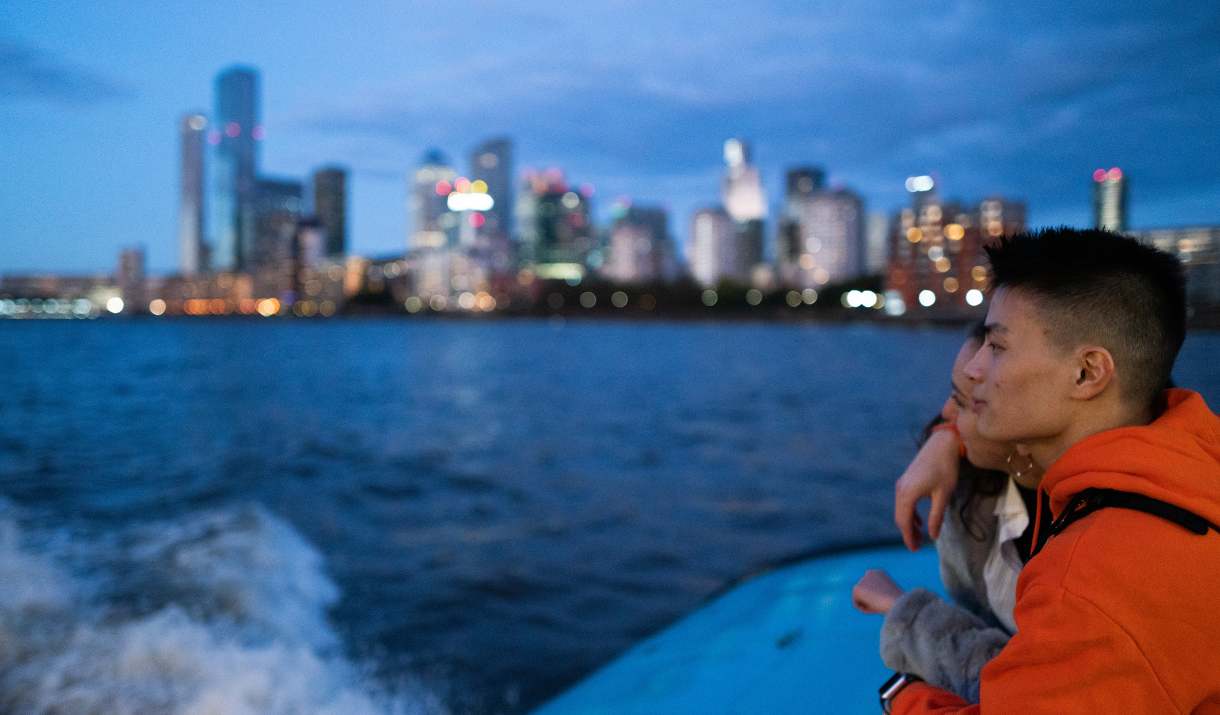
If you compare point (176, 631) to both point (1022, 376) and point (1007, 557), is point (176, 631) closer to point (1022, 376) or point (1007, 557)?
point (1007, 557)

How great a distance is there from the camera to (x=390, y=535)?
25.3ft

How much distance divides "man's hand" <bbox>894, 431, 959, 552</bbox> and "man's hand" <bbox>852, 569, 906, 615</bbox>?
12 centimetres

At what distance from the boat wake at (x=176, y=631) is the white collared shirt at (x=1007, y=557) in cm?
342

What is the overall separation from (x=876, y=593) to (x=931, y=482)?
291mm

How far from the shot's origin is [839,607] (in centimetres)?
312

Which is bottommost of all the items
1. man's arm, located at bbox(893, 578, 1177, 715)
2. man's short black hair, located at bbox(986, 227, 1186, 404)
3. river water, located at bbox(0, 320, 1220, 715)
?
river water, located at bbox(0, 320, 1220, 715)

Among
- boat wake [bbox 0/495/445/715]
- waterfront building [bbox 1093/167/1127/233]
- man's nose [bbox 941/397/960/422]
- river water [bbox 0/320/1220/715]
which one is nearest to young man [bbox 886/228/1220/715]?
man's nose [bbox 941/397/960/422]

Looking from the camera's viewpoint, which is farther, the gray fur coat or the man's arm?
the gray fur coat

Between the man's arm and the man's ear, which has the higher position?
the man's ear

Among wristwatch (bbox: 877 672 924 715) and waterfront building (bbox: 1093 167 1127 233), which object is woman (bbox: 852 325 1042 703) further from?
waterfront building (bbox: 1093 167 1127 233)

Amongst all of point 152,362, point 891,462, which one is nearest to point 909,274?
point 152,362

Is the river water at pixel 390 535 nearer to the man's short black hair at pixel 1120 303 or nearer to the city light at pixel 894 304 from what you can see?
the man's short black hair at pixel 1120 303

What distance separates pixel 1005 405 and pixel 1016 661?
1.41 feet

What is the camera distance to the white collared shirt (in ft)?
5.44
